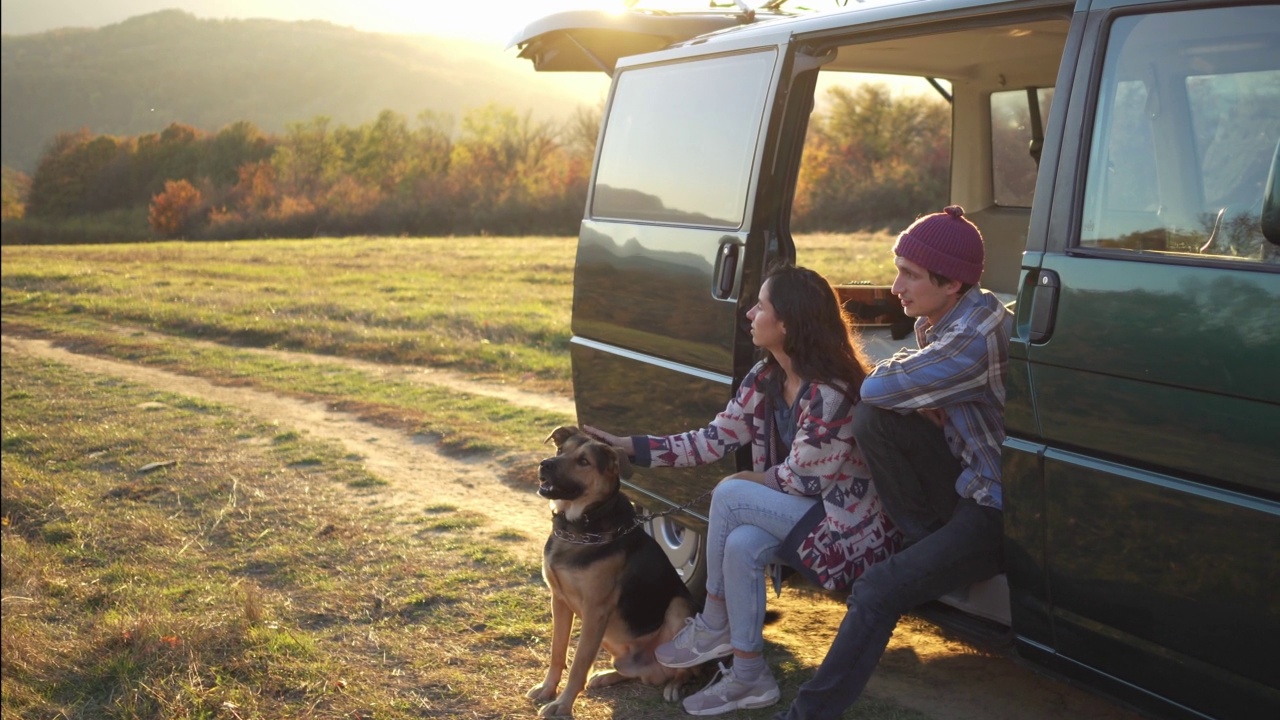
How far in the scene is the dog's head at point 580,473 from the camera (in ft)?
13.2

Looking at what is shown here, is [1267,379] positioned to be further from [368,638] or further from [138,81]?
[138,81]

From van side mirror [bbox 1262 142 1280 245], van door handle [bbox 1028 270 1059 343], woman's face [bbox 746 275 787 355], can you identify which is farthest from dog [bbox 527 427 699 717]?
van side mirror [bbox 1262 142 1280 245]

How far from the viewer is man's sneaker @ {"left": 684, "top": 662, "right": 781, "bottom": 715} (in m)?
4.04

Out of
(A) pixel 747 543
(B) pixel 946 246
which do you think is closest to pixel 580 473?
(A) pixel 747 543

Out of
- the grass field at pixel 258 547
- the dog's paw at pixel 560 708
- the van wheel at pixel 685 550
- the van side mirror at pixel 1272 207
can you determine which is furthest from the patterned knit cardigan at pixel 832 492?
the van side mirror at pixel 1272 207

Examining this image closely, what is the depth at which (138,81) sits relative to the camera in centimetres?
12088

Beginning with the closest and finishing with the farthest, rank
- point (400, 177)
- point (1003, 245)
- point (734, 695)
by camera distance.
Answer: point (734, 695), point (1003, 245), point (400, 177)

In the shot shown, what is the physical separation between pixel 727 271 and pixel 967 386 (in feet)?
4.06

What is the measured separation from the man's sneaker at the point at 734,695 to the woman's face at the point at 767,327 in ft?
3.56

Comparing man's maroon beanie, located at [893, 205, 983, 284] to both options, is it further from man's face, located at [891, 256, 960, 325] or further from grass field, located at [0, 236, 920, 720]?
grass field, located at [0, 236, 920, 720]

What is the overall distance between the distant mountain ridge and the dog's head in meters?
95.6

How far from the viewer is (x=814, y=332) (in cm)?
395

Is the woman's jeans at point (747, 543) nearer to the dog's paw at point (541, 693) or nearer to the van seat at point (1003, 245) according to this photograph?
the dog's paw at point (541, 693)

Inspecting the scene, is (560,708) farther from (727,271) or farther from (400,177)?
(400,177)
